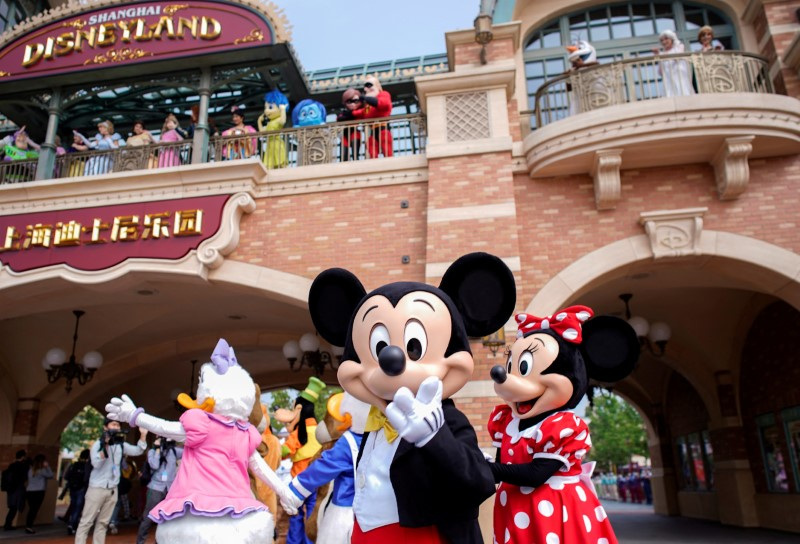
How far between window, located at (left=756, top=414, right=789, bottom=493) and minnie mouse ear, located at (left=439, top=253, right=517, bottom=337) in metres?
9.38

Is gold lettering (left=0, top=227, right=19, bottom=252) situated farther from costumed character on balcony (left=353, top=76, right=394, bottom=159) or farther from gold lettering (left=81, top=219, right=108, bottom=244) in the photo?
costumed character on balcony (left=353, top=76, right=394, bottom=159)

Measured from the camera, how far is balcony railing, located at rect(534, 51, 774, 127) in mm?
7555

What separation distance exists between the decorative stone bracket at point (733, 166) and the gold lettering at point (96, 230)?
8276 mm

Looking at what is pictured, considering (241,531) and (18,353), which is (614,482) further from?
(241,531)

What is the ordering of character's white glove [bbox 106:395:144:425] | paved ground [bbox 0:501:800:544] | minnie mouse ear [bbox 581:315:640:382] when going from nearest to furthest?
minnie mouse ear [bbox 581:315:640:382], character's white glove [bbox 106:395:144:425], paved ground [bbox 0:501:800:544]

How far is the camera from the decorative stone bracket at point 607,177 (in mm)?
7406

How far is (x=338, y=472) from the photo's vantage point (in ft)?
11.8

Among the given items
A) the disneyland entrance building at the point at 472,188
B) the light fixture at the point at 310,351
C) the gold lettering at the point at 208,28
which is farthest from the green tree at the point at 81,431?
the gold lettering at the point at 208,28

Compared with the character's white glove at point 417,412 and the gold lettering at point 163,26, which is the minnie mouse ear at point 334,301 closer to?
the character's white glove at point 417,412

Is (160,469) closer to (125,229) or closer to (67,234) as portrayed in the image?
(125,229)

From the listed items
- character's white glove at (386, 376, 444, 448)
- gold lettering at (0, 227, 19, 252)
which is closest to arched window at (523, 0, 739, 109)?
gold lettering at (0, 227, 19, 252)

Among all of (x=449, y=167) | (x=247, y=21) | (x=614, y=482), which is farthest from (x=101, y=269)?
(x=614, y=482)

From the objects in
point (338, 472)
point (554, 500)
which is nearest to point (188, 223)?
point (338, 472)

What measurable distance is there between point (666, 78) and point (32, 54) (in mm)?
9672
